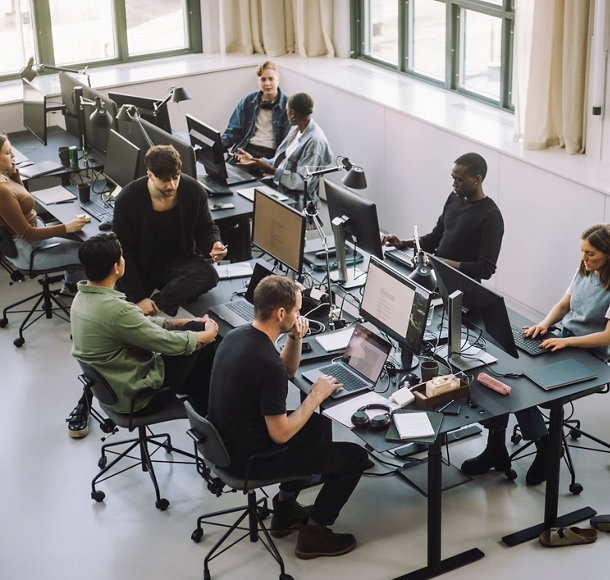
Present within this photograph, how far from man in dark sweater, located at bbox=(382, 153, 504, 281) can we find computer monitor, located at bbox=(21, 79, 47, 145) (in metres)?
3.56

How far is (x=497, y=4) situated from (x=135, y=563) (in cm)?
459

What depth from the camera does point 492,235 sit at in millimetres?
5090

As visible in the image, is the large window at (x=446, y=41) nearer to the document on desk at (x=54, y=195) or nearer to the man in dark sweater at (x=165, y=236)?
the man in dark sweater at (x=165, y=236)

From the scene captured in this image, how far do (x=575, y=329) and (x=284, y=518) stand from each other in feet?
5.44

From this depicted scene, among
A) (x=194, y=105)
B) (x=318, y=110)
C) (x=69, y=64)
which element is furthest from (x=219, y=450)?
(x=69, y=64)

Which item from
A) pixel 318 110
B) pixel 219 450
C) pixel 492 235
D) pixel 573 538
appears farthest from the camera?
pixel 318 110

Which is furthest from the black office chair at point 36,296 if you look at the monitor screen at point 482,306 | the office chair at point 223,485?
the monitor screen at point 482,306

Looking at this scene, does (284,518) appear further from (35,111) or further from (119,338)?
(35,111)

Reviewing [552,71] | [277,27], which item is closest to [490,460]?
[552,71]

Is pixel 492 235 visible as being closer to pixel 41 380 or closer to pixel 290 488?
pixel 290 488

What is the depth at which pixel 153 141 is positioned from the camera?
260 inches

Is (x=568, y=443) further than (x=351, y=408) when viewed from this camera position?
Yes

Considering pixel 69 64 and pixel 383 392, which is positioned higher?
pixel 69 64

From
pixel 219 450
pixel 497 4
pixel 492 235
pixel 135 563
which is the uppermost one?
pixel 497 4
